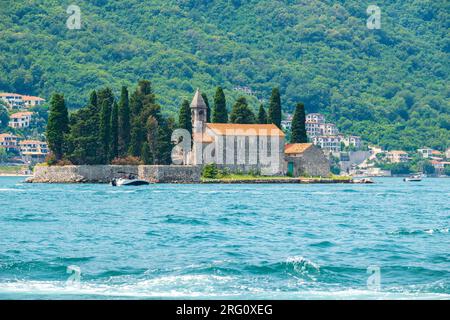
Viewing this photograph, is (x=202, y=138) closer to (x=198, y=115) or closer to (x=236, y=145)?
(x=198, y=115)

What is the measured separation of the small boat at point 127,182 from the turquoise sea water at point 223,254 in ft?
145

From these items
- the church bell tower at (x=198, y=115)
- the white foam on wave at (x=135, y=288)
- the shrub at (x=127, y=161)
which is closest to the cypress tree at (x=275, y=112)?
the church bell tower at (x=198, y=115)

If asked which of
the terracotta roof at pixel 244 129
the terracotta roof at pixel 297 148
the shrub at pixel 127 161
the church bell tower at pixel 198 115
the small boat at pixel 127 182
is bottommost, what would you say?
the small boat at pixel 127 182

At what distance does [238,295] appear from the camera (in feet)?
68.4

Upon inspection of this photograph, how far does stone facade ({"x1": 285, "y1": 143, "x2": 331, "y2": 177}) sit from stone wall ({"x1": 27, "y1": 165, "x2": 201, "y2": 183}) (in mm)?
13611

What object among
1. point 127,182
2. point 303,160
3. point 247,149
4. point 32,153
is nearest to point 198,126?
point 247,149

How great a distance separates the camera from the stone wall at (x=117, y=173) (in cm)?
9975

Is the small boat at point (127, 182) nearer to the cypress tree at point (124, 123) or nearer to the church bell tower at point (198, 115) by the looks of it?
the cypress tree at point (124, 123)

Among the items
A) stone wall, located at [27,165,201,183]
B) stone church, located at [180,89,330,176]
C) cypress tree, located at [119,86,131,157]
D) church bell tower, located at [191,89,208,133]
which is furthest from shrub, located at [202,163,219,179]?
cypress tree, located at [119,86,131,157]

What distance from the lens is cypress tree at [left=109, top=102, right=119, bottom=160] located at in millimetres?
99188

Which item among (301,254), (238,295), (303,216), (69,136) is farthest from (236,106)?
(238,295)

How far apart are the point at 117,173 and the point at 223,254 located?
2848 inches
